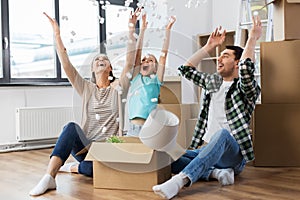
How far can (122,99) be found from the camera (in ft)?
7.09

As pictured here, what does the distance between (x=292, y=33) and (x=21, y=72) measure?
2.58 m

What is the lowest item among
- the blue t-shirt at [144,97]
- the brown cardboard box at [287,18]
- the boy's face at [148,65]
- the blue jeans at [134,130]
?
the blue jeans at [134,130]

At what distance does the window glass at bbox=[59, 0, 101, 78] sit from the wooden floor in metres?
1.82

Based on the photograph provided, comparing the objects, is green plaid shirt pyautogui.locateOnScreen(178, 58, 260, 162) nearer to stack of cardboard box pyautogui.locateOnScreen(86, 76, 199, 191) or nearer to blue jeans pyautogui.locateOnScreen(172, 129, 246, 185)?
blue jeans pyautogui.locateOnScreen(172, 129, 246, 185)

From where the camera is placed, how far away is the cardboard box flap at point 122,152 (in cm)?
198

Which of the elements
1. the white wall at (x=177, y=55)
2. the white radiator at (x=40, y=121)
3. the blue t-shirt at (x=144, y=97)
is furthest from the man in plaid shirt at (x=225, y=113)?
the white radiator at (x=40, y=121)

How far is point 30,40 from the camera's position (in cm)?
419

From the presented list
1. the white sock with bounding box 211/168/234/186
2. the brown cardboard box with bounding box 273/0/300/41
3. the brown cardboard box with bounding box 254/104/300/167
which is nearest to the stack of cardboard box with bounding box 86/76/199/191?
the white sock with bounding box 211/168/234/186

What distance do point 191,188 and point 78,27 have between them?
2699 mm

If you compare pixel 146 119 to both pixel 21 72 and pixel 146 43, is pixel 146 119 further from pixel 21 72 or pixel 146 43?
pixel 21 72

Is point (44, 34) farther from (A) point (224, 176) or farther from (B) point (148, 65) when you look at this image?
(A) point (224, 176)

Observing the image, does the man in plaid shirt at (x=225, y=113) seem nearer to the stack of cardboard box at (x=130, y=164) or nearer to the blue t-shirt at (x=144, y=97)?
the stack of cardboard box at (x=130, y=164)

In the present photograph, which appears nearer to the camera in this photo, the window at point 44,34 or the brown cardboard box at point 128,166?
the brown cardboard box at point 128,166

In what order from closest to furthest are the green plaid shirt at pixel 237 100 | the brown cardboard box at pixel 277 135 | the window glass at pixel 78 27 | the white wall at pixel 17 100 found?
1. the green plaid shirt at pixel 237 100
2. the brown cardboard box at pixel 277 135
3. the white wall at pixel 17 100
4. the window glass at pixel 78 27
